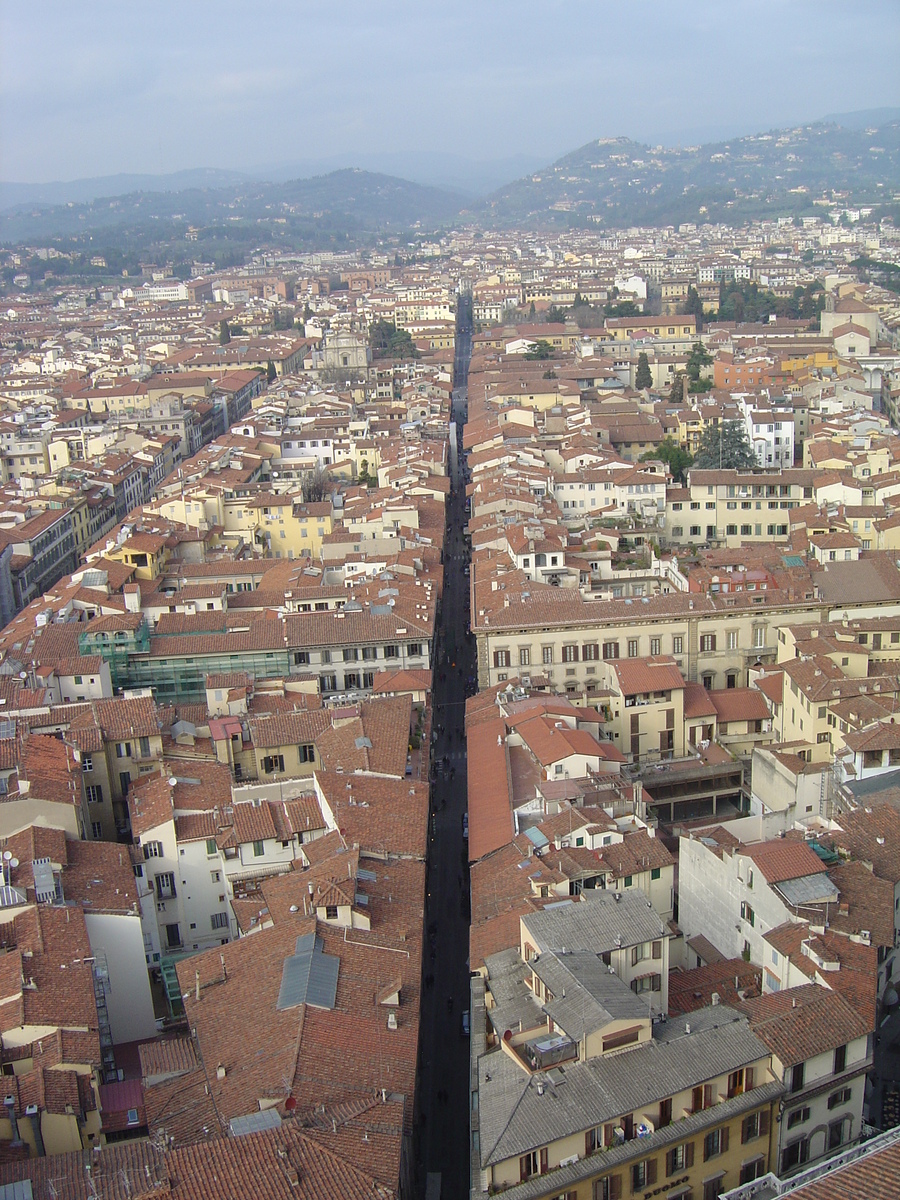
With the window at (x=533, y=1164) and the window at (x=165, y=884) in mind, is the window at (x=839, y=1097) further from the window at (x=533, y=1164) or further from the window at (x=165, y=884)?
the window at (x=165, y=884)

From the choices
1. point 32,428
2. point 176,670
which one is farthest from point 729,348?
point 176,670

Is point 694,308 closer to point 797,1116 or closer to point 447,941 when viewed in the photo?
point 447,941

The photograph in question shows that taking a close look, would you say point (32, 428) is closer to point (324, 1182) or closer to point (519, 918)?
point (519, 918)

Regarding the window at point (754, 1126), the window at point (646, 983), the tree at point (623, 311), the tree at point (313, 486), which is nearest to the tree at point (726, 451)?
the tree at point (313, 486)

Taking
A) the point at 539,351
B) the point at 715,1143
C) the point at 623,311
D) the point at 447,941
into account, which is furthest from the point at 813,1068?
the point at 623,311

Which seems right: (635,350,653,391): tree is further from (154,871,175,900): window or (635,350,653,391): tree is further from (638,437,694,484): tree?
(154,871,175,900): window
